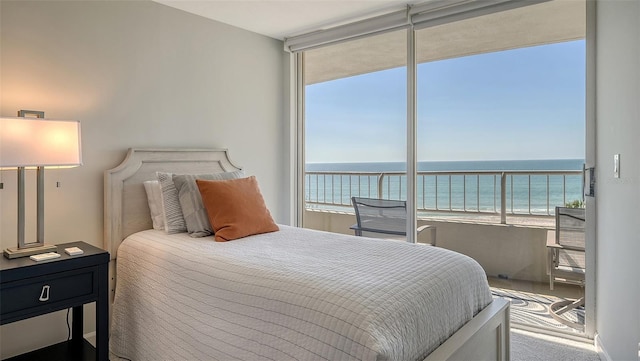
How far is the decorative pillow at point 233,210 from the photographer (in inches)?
96.7

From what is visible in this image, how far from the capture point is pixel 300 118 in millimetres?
4195

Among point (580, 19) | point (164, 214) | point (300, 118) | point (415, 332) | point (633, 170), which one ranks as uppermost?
point (580, 19)

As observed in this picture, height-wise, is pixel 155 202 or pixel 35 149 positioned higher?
pixel 35 149

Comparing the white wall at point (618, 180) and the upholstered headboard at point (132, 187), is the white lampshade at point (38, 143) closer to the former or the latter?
the upholstered headboard at point (132, 187)

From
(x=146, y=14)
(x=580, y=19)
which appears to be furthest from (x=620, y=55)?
(x=146, y=14)

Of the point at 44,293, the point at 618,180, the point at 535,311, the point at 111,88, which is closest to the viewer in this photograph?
the point at 44,293

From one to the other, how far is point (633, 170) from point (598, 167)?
757 millimetres

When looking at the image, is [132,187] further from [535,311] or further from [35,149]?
[535,311]

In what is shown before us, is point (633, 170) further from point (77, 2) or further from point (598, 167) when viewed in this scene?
point (77, 2)

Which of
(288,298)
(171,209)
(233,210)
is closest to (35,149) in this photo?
(171,209)

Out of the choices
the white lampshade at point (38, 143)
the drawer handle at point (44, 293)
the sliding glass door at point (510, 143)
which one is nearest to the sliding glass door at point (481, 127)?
the sliding glass door at point (510, 143)

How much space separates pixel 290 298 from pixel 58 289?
1.29 metres

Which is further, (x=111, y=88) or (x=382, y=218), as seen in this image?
(x=382, y=218)

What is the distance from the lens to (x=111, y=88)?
274cm
